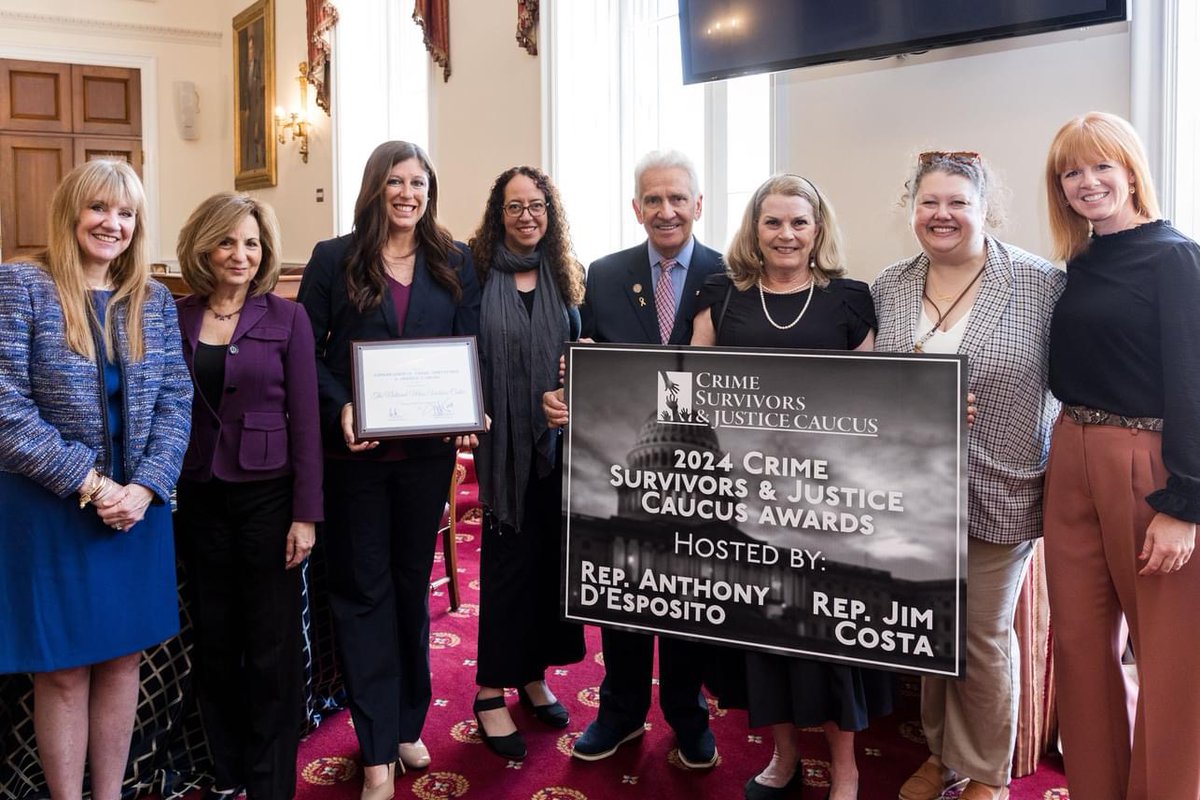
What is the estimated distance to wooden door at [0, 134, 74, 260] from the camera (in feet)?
29.8

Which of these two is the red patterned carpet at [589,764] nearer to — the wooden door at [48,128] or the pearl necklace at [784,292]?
the pearl necklace at [784,292]

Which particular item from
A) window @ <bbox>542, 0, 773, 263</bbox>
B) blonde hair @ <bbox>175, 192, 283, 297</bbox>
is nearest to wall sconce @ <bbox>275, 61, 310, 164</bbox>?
window @ <bbox>542, 0, 773, 263</bbox>

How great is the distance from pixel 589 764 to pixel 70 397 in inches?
65.4

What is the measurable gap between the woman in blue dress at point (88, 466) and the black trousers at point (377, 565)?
0.42 meters

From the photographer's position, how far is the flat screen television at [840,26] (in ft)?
9.36

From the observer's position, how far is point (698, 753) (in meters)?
2.57

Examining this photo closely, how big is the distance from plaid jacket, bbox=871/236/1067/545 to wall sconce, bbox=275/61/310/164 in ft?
23.7

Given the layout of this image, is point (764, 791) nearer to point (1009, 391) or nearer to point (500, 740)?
point (500, 740)

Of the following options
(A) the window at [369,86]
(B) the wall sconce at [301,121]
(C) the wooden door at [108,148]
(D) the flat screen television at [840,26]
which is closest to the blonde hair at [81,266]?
(D) the flat screen television at [840,26]

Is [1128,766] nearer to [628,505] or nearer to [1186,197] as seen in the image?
[628,505]

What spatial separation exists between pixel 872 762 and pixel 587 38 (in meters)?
3.99

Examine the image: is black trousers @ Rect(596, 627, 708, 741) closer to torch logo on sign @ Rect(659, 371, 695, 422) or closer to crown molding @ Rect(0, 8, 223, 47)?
torch logo on sign @ Rect(659, 371, 695, 422)

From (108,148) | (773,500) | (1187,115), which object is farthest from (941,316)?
(108,148)

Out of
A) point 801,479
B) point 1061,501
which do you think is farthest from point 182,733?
point 1061,501
